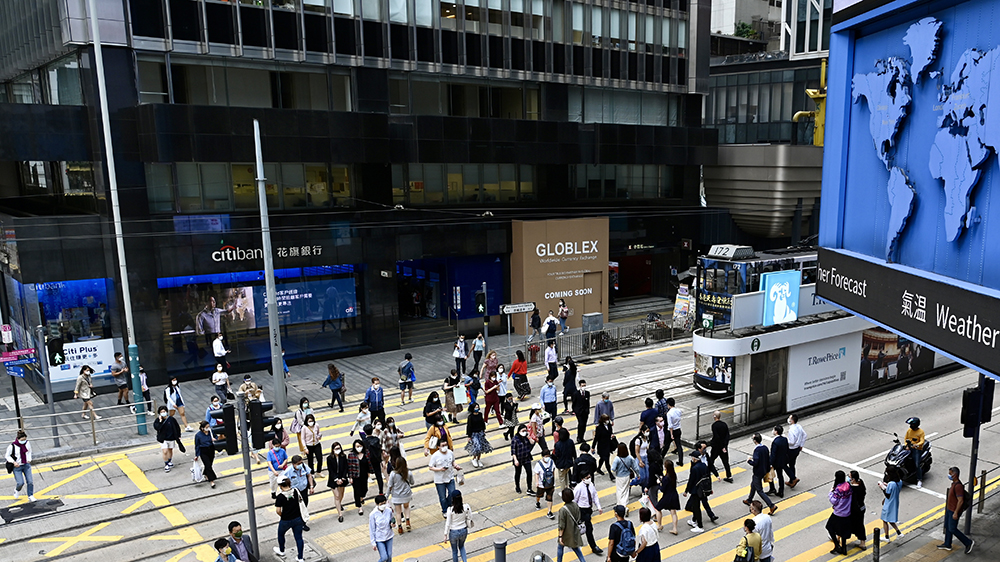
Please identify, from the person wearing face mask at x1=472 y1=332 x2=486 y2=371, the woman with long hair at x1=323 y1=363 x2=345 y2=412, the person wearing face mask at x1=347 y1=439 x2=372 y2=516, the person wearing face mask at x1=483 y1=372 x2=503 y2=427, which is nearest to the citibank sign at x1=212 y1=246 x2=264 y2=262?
the woman with long hair at x1=323 y1=363 x2=345 y2=412

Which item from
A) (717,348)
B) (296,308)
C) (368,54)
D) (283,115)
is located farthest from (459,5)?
(717,348)

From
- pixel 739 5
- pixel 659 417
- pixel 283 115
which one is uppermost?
pixel 739 5

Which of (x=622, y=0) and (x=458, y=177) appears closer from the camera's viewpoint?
(x=458, y=177)

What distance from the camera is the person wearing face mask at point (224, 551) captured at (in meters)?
10.2

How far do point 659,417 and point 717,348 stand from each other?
349 cm

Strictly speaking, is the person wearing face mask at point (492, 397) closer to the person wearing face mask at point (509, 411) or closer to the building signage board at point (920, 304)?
the person wearing face mask at point (509, 411)

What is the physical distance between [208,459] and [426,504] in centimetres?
475

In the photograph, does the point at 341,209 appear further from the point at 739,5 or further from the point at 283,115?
the point at 739,5

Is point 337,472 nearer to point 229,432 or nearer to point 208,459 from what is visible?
point 229,432

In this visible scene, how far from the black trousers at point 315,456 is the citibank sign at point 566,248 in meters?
16.8

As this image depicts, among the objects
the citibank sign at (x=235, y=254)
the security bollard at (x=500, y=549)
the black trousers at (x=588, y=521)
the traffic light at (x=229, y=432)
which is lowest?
the black trousers at (x=588, y=521)

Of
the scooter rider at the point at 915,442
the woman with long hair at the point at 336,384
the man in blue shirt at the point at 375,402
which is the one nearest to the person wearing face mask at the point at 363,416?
the man in blue shirt at the point at 375,402

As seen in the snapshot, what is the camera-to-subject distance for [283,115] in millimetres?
25047

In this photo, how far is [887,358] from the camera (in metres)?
22.4
